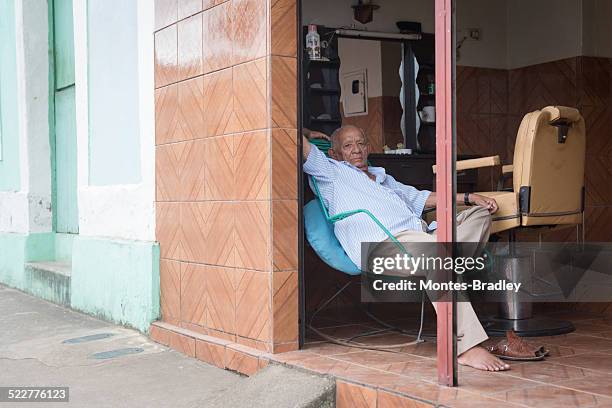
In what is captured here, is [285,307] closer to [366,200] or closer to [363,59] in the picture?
[366,200]

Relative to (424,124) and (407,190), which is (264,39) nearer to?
(407,190)

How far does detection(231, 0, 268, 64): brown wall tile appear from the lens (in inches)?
169

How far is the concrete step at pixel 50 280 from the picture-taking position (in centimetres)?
710

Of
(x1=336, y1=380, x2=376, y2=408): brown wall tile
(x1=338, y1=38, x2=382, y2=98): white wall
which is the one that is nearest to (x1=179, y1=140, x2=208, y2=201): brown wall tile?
(x1=336, y1=380, x2=376, y2=408): brown wall tile

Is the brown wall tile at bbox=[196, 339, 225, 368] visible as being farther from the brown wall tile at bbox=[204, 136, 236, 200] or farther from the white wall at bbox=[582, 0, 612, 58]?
the white wall at bbox=[582, 0, 612, 58]

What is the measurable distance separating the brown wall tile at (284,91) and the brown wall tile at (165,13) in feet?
3.95

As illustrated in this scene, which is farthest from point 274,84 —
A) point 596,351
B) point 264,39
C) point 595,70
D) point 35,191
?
point 35,191

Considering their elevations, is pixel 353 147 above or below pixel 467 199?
above

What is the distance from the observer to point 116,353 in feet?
16.9

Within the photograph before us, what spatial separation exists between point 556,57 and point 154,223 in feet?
11.9

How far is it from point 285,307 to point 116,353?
1.43m

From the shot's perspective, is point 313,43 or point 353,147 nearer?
point 353,147

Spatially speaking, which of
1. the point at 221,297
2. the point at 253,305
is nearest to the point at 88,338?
the point at 221,297

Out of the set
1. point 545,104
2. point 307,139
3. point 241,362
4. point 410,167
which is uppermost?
point 545,104
